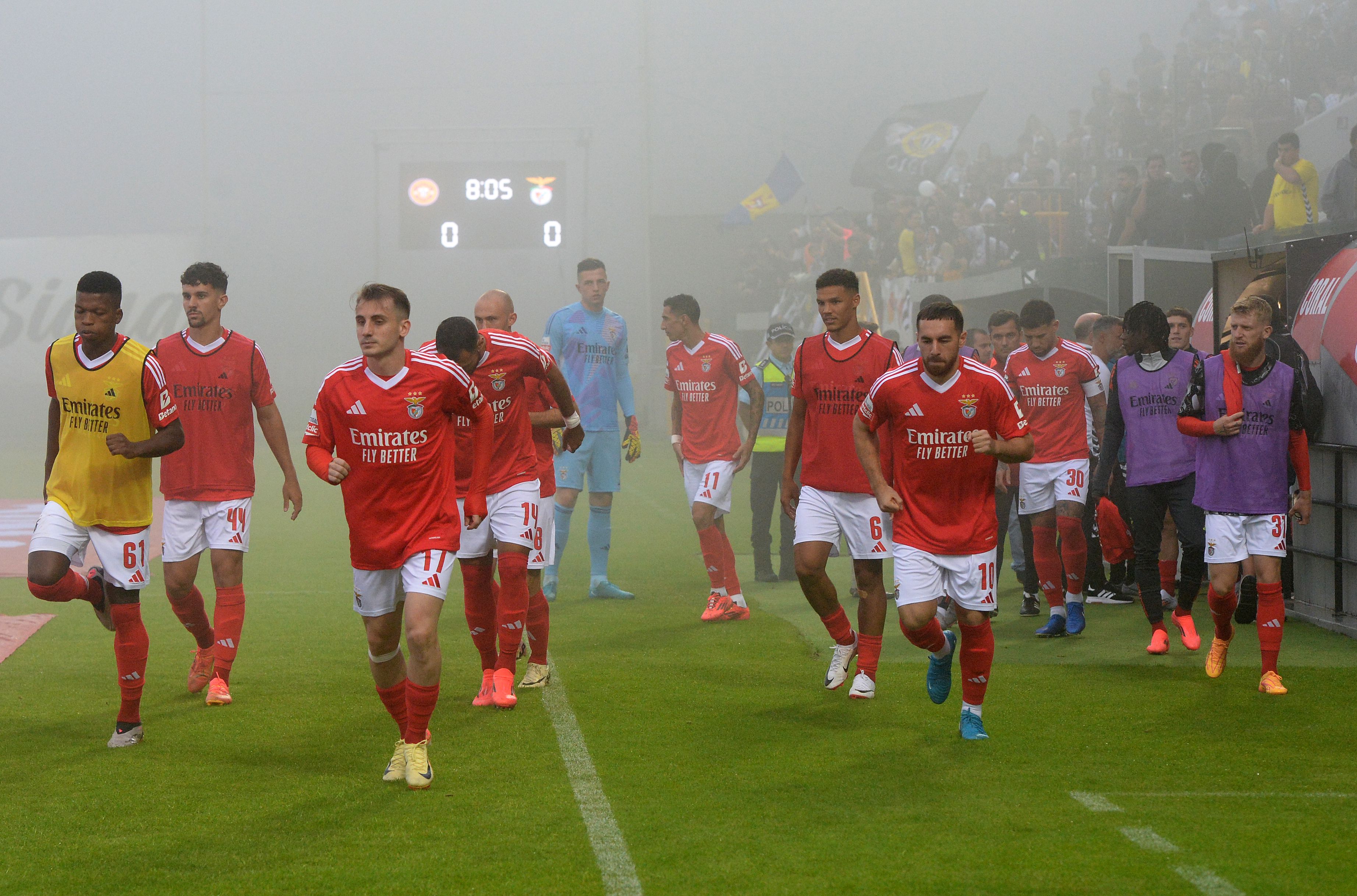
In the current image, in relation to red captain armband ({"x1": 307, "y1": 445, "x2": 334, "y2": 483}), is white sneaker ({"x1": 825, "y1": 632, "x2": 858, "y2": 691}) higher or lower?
lower

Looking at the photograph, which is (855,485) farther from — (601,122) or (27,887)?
(601,122)

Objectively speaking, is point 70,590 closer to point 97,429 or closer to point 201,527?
point 97,429

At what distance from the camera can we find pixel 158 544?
43.1ft

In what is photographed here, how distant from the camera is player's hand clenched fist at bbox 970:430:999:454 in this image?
502cm

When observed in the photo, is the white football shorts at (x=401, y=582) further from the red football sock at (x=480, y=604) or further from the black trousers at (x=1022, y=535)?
the black trousers at (x=1022, y=535)

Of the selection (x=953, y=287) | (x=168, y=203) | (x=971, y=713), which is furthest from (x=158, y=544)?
(x=168, y=203)

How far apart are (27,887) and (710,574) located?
546 centimetres

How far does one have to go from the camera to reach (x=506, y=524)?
6.11 m

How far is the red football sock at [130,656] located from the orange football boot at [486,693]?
5.06 feet

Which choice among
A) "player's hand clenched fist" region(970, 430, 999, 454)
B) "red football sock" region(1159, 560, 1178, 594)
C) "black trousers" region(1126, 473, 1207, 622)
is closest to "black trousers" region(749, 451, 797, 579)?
"red football sock" region(1159, 560, 1178, 594)

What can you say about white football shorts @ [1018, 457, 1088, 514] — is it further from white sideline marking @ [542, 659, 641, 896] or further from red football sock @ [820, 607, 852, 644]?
white sideline marking @ [542, 659, 641, 896]

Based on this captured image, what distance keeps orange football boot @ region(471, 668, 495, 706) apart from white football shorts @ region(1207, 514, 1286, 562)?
3.69m

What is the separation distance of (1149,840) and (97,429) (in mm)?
4435

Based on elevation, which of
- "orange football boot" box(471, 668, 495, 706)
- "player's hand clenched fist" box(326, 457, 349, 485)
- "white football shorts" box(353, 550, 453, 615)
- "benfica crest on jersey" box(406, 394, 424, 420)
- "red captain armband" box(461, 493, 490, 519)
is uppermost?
"benfica crest on jersey" box(406, 394, 424, 420)
